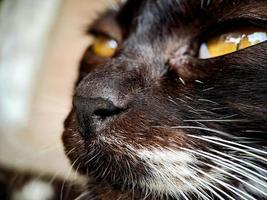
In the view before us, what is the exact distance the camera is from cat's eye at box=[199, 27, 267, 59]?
3.73 feet

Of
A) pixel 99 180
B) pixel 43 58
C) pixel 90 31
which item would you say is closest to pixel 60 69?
pixel 43 58

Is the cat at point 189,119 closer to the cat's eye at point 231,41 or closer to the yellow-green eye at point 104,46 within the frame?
the cat's eye at point 231,41

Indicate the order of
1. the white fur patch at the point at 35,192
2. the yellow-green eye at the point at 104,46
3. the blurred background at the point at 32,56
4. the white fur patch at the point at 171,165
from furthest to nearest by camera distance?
the blurred background at the point at 32,56
the white fur patch at the point at 35,192
the yellow-green eye at the point at 104,46
the white fur patch at the point at 171,165

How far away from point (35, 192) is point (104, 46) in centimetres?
59

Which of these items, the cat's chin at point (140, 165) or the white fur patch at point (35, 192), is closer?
the cat's chin at point (140, 165)

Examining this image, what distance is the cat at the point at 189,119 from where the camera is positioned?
42.0 inches

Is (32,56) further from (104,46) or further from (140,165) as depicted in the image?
(140,165)

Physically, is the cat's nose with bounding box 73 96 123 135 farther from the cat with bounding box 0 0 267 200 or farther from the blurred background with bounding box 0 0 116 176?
the blurred background with bounding box 0 0 116 176

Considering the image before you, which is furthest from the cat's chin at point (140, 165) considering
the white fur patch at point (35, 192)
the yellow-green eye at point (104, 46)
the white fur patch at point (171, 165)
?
the white fur patch at point (35, 192)

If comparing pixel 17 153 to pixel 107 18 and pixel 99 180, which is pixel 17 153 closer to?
pixel 107 18

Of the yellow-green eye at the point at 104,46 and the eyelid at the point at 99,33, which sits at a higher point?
the eyelid at the point at 99,33

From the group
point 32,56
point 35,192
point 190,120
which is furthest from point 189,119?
point 32,56

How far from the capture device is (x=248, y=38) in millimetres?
1149

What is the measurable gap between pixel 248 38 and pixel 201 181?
0.29 m
